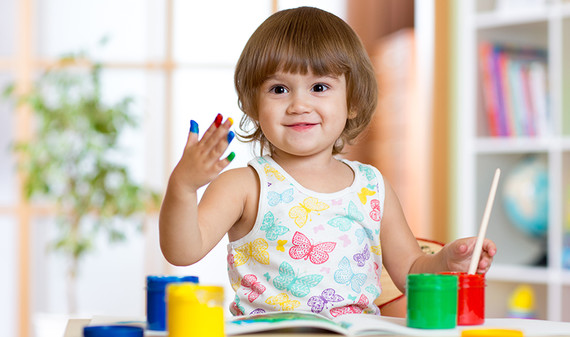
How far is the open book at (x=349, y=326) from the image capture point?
84cm

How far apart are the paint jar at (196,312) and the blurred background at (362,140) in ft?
7.40

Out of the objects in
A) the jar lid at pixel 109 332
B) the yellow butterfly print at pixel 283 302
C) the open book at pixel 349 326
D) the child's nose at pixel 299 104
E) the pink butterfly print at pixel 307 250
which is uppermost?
the child's nose at pixel 299 104

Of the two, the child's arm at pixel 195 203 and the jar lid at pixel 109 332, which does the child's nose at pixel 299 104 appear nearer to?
the child's arm at pixel 195 203

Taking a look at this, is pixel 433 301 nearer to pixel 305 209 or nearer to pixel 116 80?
pixel 305 209

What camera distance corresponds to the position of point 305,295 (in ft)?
3.86

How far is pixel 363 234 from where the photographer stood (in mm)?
1262

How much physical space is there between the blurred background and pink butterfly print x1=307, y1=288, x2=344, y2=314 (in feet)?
5.95

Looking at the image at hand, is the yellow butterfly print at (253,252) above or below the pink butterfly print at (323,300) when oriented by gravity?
above

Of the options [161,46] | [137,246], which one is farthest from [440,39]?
[137,246]

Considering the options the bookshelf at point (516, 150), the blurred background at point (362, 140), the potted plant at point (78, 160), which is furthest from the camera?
the potted plant at point (78, 160)

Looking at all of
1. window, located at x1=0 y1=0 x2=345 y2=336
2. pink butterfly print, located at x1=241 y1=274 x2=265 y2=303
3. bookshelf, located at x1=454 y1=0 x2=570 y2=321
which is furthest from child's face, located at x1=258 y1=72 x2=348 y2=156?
window, located at x1=0 y1=0 x2=345 y2=336

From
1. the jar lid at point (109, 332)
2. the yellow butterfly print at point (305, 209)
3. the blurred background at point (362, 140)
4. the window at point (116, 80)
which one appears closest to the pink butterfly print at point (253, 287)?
the yellow butterfly print at point (305, 209)

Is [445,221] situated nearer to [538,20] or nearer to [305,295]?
[538,20]

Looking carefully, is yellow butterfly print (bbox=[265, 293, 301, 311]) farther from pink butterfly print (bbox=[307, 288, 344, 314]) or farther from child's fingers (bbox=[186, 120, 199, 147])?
child's fingers (bbox=[186, 120, 199, 147])
